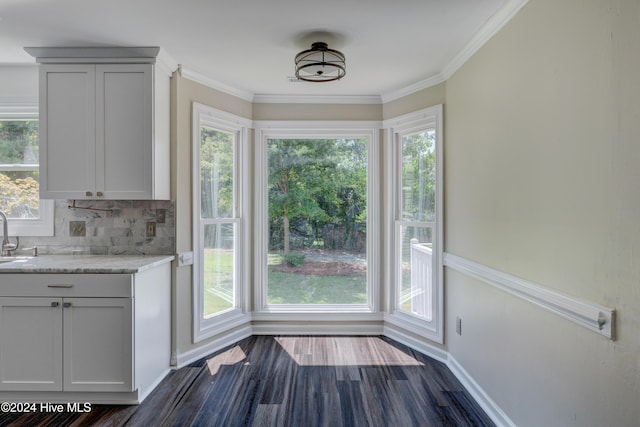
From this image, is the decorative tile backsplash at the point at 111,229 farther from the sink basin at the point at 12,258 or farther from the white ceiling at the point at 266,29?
the white ceiling at the point at 266,29

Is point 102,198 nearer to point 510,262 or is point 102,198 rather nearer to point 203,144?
point 203,144

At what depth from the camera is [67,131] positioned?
8.79ft

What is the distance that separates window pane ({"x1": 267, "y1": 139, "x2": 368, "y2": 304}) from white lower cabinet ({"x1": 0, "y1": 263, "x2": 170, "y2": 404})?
5.40ft

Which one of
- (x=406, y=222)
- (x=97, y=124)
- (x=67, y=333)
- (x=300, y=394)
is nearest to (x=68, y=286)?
(x=67, y=333)

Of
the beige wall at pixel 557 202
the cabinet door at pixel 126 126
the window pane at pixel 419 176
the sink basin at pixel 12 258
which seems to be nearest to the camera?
the beige wall at pixel 557 202

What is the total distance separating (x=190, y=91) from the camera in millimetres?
3092

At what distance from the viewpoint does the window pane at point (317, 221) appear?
12.4 ft

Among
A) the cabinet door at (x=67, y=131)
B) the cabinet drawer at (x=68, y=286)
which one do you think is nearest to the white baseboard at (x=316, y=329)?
the cabinet drawer at (x=68, y=286)

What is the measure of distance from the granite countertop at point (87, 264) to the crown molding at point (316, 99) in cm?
188

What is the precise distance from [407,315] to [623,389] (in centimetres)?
224

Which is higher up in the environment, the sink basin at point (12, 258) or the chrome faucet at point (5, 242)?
the chrome faucet at point (5, 242)

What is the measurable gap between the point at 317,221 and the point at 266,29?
6.61ft

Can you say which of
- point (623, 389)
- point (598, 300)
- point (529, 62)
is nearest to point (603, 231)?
point (598, 300)

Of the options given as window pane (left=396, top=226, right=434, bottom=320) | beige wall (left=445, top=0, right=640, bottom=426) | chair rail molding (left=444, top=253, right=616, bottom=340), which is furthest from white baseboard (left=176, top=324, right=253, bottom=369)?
chair rail molding (left=444, top=253, right=616, bottom=340)
